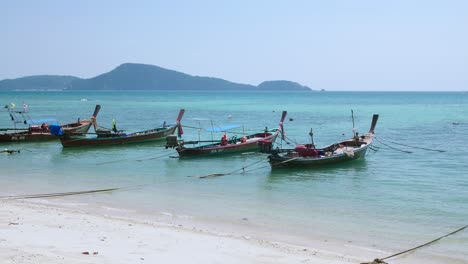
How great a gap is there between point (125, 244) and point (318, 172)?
15371mm

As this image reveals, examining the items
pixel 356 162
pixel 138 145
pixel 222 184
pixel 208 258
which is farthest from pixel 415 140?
pixel 208 258

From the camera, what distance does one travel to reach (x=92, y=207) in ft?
57.2

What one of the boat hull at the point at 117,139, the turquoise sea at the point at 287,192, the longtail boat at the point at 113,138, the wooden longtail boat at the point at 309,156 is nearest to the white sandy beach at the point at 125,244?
the turquoise sea at the point at 287,192

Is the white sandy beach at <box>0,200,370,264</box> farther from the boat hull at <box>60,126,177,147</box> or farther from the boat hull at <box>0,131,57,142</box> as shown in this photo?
the boat hull at <box>0,131,57,142</box>

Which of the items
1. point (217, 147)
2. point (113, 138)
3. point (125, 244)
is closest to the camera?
point (125, 244)

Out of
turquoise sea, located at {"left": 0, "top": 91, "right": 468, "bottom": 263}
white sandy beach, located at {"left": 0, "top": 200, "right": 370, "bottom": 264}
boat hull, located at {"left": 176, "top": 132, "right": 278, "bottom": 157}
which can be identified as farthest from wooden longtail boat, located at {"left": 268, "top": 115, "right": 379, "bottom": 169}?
white sandy beach, located at {"left": 0, "top": 200, "right": 370, "bottom": 264}

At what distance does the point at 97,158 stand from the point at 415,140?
24.3 metres

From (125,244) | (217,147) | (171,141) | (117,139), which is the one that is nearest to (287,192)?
(125,244)

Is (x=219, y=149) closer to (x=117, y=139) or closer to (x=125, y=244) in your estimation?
(x=117, y=139)

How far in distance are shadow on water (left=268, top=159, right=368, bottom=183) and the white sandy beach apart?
10.3m

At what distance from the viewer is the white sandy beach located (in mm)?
10484

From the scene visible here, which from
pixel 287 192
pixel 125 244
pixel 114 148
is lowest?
pixel 287 192

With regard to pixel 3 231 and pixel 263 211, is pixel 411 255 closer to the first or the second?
pixel 263 211

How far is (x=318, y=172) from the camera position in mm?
25641
